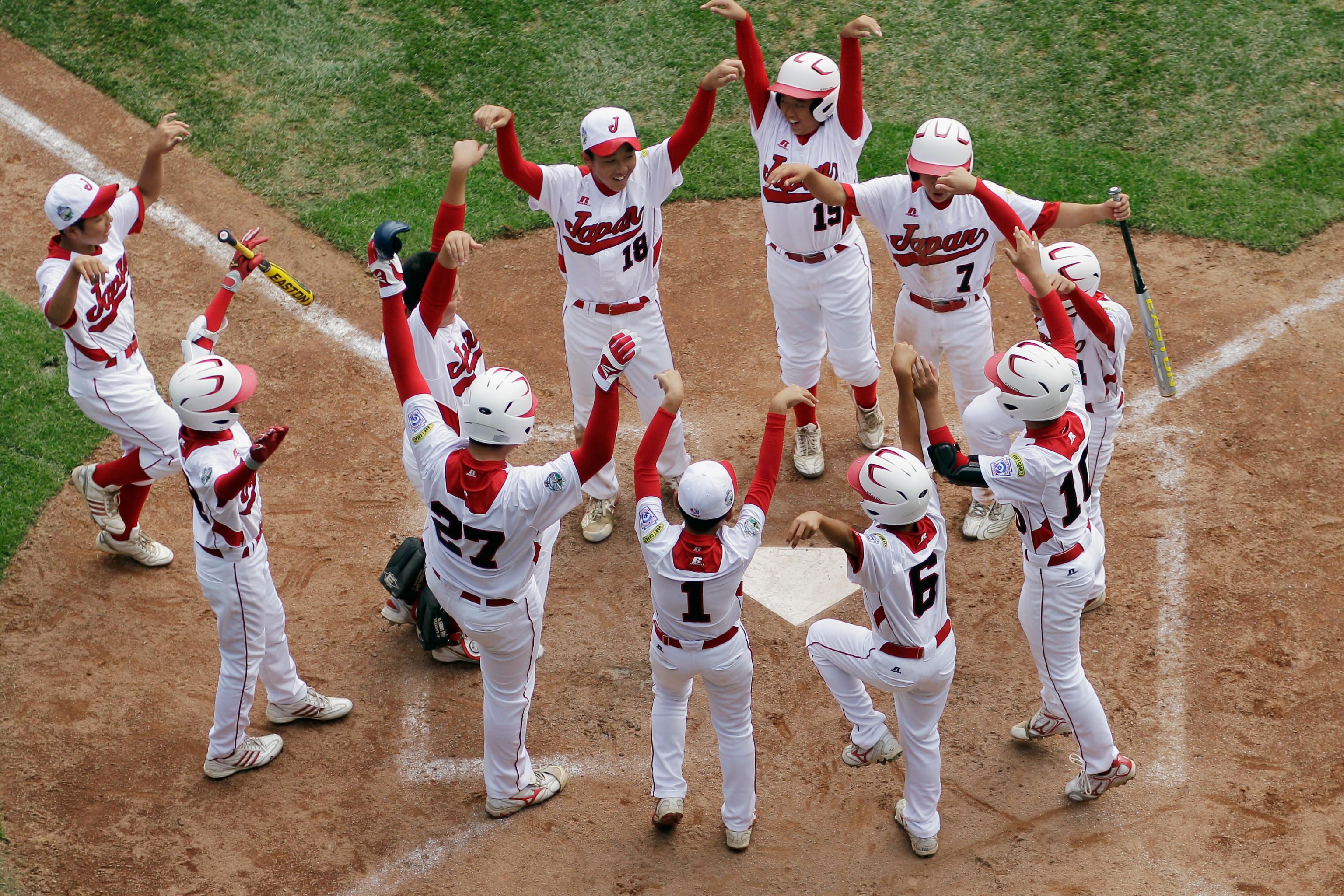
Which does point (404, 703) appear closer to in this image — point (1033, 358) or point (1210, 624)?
point (1033, 358)

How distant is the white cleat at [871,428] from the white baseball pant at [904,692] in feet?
8.53

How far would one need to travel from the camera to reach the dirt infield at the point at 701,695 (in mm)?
5703

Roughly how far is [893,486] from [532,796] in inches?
94.7

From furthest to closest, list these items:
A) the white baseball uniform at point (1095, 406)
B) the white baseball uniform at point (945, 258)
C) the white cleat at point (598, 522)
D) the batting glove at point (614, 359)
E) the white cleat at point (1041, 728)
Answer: the white cleat at point (598, 522), the white baseball uniform at point (945, 258), the white baseball uniform at point (1095, 406), the white cleat at point (1041, 728), the batting glove at point (614, 359)

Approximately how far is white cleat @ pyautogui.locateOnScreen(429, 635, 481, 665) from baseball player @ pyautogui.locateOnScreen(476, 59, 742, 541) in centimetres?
115

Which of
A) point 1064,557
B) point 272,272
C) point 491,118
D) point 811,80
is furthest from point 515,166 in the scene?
point 1064,557

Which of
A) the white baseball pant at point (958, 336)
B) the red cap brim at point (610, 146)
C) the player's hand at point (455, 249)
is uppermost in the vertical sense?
the player's hand at point (455, 249)

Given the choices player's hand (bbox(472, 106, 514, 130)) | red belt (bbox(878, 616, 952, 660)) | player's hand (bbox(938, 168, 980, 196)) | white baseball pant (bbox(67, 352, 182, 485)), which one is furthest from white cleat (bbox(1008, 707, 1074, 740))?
white baseball pant (bbox(67, 352, 182, 485))

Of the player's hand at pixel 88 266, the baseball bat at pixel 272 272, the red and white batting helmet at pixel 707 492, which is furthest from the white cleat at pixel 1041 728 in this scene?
the player's hand at pixel 88 266

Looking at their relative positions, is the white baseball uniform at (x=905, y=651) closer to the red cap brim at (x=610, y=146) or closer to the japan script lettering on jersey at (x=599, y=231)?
the japan script lettering on jersey at (x=599, y=231)

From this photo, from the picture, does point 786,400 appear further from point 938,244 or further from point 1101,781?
point 1101,781

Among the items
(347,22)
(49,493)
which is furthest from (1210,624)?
(347,22)

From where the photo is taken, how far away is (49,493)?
792 centimetres

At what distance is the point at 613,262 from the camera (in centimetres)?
696
